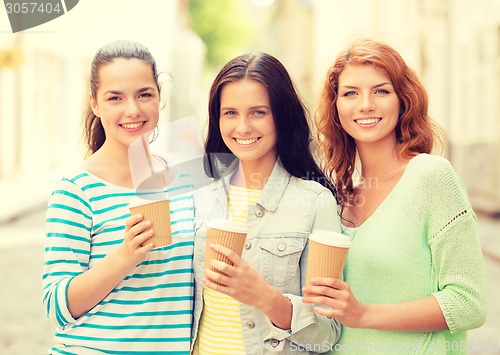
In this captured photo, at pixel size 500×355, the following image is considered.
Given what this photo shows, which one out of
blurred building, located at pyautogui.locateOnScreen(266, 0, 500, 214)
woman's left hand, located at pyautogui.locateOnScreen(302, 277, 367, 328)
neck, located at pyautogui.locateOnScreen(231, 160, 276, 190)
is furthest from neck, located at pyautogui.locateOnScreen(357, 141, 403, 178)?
blurred building, located at pyautogui.locateOnScreen(266, 0, 500, 214)

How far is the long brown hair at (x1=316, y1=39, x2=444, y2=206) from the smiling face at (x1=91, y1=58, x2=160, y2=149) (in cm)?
67

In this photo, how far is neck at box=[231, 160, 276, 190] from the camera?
228cm

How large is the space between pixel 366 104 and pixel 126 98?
2.72 feet

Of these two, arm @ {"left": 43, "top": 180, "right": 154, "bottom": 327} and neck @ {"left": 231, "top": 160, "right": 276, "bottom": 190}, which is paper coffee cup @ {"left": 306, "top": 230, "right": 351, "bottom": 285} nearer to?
neck @ {"left": 231, "top": 160, "right": 276, "bottom": 190}

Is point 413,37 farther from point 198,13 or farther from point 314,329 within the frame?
point 198,13

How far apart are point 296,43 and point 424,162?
121 ft

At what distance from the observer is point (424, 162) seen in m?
2.06

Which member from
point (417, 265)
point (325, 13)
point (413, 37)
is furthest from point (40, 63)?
point (417, 265)

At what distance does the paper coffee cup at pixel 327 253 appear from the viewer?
1.81 meters

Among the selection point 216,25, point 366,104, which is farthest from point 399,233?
point 216,25

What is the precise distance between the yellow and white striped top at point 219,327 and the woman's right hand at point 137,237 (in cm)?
37

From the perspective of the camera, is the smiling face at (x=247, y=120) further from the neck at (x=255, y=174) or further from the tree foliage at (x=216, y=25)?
the tree foliage at (x=216, y=25)

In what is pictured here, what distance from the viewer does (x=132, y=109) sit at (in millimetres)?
2119

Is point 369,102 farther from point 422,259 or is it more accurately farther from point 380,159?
point 422,259
